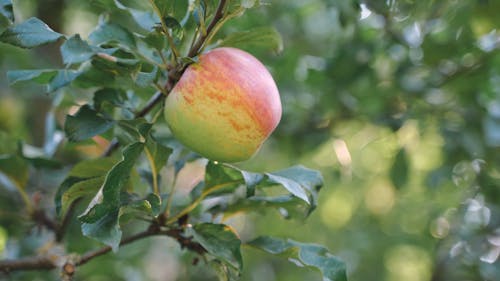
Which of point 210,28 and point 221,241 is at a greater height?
point 210,28

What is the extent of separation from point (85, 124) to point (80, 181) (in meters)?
0.10

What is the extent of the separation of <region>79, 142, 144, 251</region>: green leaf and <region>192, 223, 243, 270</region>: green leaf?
0.49 feet

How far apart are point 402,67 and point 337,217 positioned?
3.65ft

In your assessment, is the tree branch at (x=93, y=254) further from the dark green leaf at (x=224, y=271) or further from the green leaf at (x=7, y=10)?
the green leaf at (x=7, y=10)

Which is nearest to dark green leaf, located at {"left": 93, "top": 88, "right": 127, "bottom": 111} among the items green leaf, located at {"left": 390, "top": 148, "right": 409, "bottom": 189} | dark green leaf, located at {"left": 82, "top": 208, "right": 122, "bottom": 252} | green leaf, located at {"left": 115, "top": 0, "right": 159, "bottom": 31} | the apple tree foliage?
the apple tree foliage

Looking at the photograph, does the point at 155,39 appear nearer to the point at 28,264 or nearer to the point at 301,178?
the point at 301,178

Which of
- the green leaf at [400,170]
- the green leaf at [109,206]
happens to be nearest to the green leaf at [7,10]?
the green leaf at [109,206]

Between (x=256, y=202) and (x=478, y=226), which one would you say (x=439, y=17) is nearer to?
(x=478, y=226)

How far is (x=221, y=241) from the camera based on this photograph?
95 cm

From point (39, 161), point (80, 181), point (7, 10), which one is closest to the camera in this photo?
point (7, 10)

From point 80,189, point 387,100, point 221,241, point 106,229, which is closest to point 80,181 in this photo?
point 80,189

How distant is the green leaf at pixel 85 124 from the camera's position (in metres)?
0.94

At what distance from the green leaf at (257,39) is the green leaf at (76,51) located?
23cm

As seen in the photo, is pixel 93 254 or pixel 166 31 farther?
pixel 93 254
